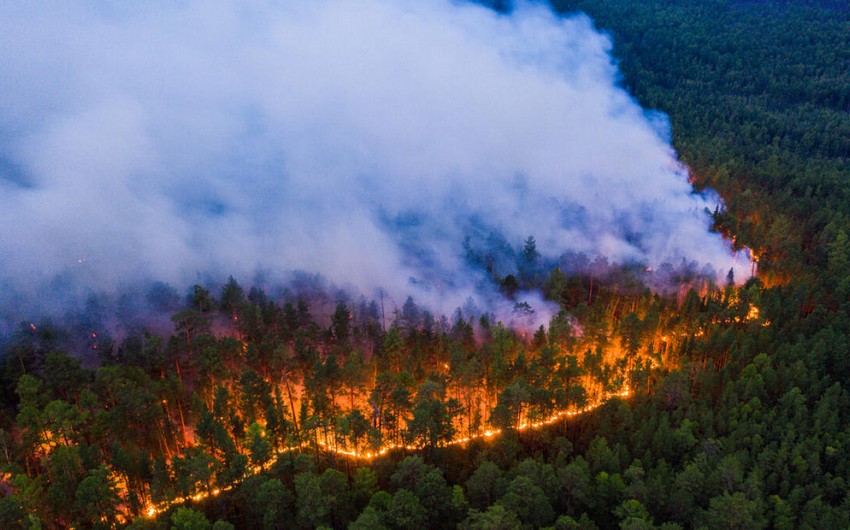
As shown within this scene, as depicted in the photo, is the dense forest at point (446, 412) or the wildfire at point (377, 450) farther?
the wildfire at point (377, 450)

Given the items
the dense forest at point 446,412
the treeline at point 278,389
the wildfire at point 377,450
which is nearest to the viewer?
the dense forest at point 446,412

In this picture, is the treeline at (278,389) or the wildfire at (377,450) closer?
the treeline at (278,389)

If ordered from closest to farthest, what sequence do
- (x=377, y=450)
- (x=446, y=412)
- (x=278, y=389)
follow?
(x=377, y=450), (x=446, y=412), (x=278, y=389)

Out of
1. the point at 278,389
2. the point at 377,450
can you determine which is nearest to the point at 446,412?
the point at 377,450

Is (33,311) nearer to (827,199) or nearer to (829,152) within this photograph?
(827,199)

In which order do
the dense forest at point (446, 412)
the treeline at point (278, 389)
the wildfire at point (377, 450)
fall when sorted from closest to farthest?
the dense forest at point (446, 412)
the treeline at point (278, 389)
the wildfire at point (377, 450)

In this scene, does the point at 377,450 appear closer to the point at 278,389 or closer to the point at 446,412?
the point at 446,412

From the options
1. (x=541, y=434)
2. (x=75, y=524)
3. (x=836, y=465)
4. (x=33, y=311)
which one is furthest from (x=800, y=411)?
(x=33, y=311)

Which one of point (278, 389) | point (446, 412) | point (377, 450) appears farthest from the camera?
point (278, 389)
